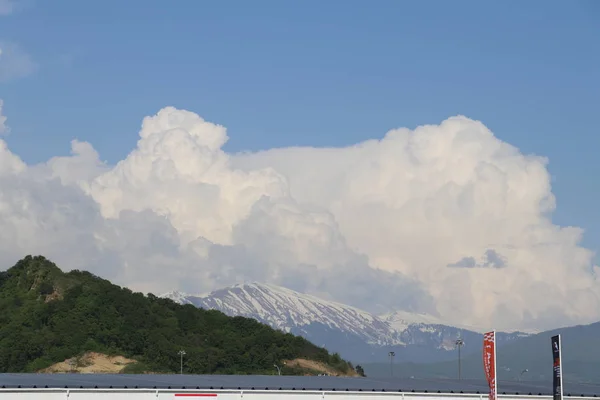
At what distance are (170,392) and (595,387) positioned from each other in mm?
49655

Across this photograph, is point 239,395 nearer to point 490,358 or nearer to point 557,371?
point 490,358

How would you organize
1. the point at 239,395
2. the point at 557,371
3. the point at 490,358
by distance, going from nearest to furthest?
the point at 490,358, the point at 557,371, the point at 239,395

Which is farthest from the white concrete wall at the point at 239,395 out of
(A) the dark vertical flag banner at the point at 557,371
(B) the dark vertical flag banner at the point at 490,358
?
(B) the dark vertical flag banner at the point at 490,358

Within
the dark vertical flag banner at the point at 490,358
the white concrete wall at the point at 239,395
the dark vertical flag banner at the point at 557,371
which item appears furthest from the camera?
the white concrete wall at the point at 239,395

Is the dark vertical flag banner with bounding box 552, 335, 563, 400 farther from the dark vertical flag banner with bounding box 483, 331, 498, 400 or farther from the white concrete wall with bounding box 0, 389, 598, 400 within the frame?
the white concrete wall with bounding box 0, 389, 598, 400

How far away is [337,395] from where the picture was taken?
3292 inches

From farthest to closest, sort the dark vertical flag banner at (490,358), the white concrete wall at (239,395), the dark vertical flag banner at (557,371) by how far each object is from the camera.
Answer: the white concrete wall at (239,395) → the dark vertical flag banner at (557,371) → the dark vertical flag banner at (490,358)

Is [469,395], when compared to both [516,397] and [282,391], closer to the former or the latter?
[516,397]

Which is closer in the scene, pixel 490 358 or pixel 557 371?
pixel 490 358

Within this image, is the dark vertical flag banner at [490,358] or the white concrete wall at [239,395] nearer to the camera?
the dark vertical flag banner at [490,358]

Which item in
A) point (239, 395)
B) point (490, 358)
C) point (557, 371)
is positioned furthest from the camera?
point (239, 395)

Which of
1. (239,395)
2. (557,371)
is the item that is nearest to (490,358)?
(557,371)

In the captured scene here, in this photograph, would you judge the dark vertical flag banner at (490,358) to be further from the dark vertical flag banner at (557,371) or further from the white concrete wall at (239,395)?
the white concrete wall at (239,395)

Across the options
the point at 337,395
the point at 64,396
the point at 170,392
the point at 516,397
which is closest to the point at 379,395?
the point at 337,395
